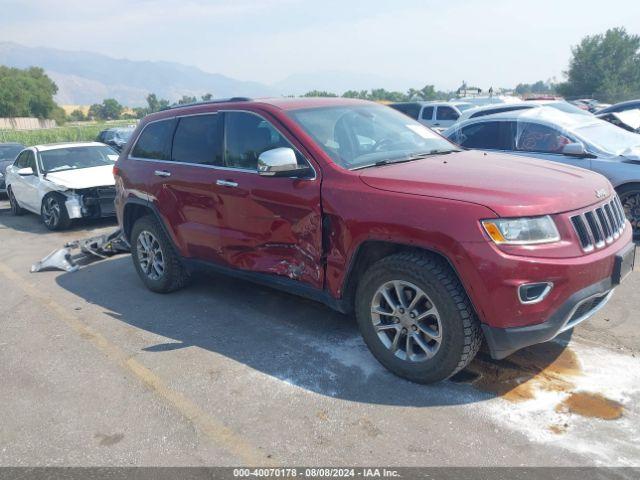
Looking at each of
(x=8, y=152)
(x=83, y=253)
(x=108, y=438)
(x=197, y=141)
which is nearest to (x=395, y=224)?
(x=108, y=438)

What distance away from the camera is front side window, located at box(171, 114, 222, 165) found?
15.8 feet

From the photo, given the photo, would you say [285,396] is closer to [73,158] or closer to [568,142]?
[568,142]

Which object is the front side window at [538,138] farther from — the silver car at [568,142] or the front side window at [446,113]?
the front side window at [446,113]

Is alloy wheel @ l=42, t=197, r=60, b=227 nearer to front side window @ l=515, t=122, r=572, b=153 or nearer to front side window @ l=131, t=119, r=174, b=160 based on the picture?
front side window @ l=131, t=119, r=174, b=160

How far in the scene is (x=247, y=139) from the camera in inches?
178

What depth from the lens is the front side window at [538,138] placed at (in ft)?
23.0

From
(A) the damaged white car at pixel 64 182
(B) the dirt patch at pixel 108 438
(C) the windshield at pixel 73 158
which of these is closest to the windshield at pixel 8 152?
(A) the damaged white car at pixel 64 182

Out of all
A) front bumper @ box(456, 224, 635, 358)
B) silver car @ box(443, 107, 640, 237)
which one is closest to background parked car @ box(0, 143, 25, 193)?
silver car @ box(443, 107, 640, 237)

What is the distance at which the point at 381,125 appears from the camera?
4559 millimetres

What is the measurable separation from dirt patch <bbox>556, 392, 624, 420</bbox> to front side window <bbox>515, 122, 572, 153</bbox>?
443 centimetres

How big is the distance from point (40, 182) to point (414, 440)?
9.03 metres

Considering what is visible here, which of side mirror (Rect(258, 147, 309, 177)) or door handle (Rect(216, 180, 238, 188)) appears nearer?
side mirror (Rect(258, 147, 309, 177))

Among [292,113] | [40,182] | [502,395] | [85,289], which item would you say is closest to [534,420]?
[502,395]

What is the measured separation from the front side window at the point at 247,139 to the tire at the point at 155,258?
1.31 m
